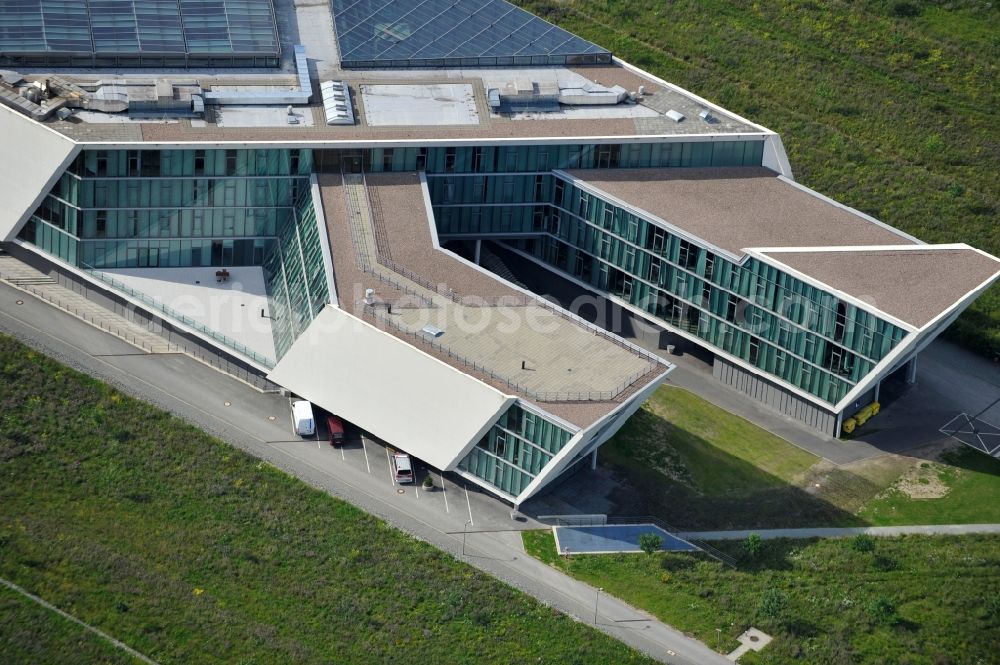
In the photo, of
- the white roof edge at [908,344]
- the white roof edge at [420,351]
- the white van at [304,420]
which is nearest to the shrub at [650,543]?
the white roof edge at [420,351]

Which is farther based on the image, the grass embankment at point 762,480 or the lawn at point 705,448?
the lawn at point 705,448

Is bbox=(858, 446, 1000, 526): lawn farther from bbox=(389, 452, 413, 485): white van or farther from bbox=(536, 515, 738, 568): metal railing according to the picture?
bbox=(389, 452, 413, 485): white van

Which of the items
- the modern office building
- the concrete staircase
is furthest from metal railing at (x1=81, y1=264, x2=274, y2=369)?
the concrete staircase

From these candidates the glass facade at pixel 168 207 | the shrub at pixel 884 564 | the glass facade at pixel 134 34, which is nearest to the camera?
the shrub at pixel 884 564

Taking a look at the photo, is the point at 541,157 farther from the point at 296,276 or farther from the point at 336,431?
the point at 336,431

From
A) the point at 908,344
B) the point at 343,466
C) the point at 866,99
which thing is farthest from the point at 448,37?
the point at 908,344

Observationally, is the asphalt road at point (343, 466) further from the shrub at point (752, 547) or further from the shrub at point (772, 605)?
the shrub at point (752, 547)
